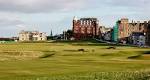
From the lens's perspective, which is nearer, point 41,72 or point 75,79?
point 75,79

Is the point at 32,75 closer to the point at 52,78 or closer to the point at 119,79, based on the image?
the point at 52,78

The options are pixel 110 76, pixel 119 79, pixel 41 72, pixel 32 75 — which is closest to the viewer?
pixel 119 79

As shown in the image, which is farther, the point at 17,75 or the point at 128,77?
the point at 17,75

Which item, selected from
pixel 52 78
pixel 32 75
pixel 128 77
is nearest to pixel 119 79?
pixel 128 77

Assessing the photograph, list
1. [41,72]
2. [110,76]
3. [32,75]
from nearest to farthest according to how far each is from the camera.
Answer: [110,76] → [32,75] → [41,72]

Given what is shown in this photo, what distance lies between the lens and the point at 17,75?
171 feet

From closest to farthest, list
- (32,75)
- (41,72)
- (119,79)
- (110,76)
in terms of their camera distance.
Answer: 1. (119,79)
2. (110,76)
3. (32,75)
4. (41,72)

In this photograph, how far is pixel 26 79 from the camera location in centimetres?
4712

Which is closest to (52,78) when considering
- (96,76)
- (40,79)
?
(40,79)

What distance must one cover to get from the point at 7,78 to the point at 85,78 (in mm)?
8131

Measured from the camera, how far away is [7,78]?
48719 millimetres

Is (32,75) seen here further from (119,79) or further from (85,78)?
(119,79)

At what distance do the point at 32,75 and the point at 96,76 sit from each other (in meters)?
7.62

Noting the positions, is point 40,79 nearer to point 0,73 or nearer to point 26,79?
point 26,79
